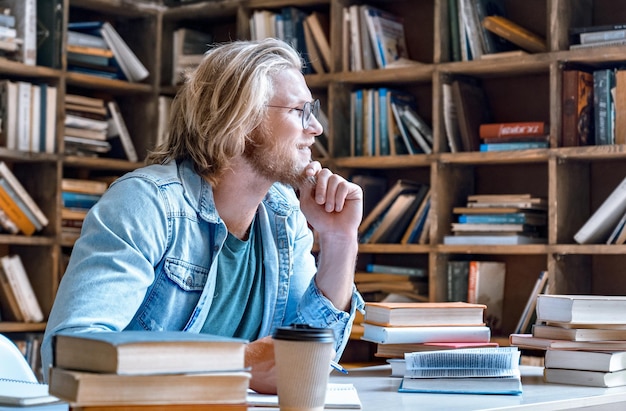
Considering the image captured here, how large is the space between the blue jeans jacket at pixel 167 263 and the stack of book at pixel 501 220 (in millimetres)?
1408

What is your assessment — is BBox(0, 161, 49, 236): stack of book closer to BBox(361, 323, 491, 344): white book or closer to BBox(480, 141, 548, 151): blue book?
BBox(480, 141, 548, 151): blue book

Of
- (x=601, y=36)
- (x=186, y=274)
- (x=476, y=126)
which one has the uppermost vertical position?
(x=601, y=36)

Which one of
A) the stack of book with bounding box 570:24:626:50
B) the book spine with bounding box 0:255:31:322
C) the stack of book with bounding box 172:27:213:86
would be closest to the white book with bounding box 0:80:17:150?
the book spine with bounding box 0:255:31:322

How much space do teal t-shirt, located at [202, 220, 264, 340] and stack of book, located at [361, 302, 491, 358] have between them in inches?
9.3

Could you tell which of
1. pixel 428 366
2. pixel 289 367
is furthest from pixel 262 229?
pixel 289 367

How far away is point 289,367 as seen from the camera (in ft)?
4.11

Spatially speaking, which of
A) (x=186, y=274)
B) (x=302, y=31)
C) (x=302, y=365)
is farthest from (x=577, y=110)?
(x=302, y=365)

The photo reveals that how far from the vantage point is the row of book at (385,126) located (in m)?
3.71

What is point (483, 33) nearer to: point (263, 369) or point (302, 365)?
point (263, 369)

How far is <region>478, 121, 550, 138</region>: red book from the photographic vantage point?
3436 millimetres

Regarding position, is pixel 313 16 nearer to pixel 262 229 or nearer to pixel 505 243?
pixel 505 243

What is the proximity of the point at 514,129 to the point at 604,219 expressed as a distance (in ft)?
1.51

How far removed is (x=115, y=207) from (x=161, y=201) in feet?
0.32

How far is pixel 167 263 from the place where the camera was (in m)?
1.86
